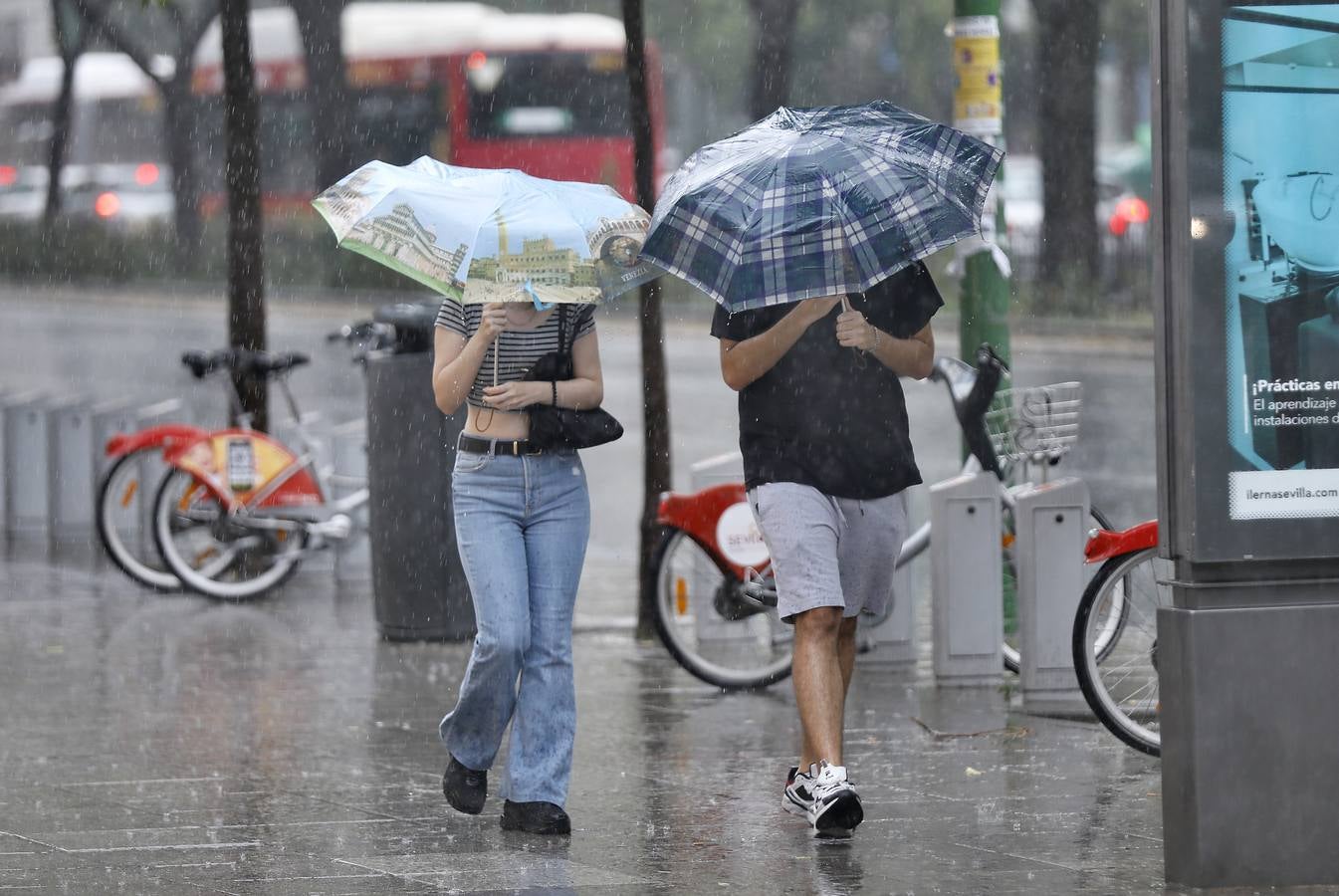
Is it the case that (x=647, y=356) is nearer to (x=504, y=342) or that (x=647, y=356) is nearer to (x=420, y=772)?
(x=420, y=772)

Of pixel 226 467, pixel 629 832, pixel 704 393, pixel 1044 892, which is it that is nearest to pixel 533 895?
pixel 629 832

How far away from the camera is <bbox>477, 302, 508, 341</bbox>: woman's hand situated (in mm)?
6176

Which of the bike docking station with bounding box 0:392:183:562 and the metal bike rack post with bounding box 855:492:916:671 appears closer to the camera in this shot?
the metal bike rack post with bounding box 855:492:916:671

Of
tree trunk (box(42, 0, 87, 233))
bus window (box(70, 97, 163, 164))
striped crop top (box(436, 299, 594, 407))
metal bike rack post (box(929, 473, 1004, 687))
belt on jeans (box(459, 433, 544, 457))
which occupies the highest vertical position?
bus window (box(70, 97, 163, 164))

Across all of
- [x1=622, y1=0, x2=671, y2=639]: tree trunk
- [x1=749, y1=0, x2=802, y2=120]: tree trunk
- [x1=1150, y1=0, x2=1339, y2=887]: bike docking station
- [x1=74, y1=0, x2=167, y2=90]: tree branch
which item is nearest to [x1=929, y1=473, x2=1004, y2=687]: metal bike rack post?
[x1=622, y1=0, x2=671, y2=639]: tree trunk

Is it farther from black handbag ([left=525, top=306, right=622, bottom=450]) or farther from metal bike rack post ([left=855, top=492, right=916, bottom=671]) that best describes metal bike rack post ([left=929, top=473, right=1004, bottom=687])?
black handbag ([left=525, top=306, right=622, bottom=450])

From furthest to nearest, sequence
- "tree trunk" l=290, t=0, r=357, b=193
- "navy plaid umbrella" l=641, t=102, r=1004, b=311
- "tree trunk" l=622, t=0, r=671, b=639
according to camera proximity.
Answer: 1. "tree trunk" l=290, t=0, r=357, b=193
2. "tree trunk" l=622, t=0, r=671, b=639
3. "navy plaid umbrella" l=641, t=102, r=1004, b=311

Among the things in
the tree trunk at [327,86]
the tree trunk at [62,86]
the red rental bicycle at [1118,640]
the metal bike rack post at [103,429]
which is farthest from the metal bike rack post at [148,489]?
the tree trunk at [327,86]

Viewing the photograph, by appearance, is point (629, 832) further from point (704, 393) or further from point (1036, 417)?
point (704, 393)

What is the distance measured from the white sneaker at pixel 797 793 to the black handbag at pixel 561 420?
1.08 m

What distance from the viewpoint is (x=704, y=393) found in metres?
22.0

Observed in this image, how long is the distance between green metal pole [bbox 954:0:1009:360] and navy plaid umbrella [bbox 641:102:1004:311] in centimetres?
278

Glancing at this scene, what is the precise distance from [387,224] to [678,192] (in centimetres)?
81

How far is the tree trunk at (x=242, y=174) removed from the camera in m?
12.0
